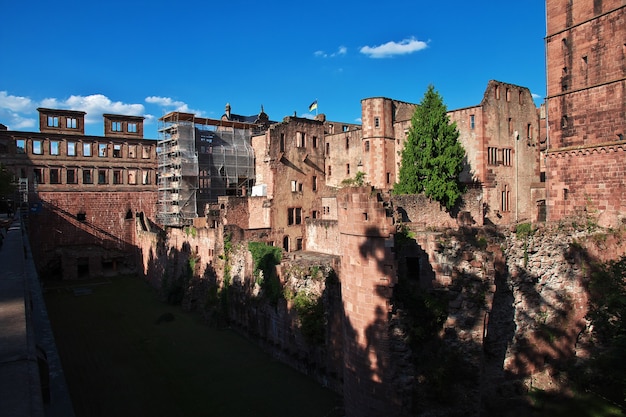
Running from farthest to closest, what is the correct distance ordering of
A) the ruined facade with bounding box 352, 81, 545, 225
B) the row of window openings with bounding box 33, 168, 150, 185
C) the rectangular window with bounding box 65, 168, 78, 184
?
the rectangular window with bounding box 65, 168, 78, 184 < the row of window openings with bounding box 33, 168, 150, 185 < the ruined facade with bounding box 352, 81, 545, 225

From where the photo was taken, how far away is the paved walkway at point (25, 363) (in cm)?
483

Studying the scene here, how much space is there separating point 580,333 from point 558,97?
12.4 m

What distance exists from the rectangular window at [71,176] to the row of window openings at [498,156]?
33377 millimetres

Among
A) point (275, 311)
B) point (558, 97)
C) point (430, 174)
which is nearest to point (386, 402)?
point (275, 311)

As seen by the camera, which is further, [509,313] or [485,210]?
[485,210]

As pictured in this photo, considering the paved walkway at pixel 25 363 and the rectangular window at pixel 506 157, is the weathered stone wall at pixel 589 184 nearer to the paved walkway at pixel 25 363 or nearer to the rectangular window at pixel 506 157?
the rectangular window at pixel 506 157

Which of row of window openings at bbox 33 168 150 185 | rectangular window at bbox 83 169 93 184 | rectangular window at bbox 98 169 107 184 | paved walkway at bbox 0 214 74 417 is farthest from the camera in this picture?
rectangular window at bbox 98 169 107 184

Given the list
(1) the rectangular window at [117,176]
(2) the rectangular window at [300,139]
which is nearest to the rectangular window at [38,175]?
(1) the rectangular window at [117,176]

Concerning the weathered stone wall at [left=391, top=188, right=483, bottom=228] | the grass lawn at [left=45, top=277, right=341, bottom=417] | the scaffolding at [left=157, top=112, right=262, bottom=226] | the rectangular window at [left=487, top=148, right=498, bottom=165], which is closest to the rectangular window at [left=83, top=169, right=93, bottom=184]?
the scaffolding at [left=157, top=112, right=262, bottom=226]

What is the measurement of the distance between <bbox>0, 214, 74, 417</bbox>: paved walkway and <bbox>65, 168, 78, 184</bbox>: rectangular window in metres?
29.9

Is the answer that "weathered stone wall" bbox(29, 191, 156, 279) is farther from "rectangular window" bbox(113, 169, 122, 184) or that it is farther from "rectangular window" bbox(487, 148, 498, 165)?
"rectangular window" bbox(487, 148, 498, 165)

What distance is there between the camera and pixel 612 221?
1991 cm

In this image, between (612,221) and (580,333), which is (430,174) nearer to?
(612,221)

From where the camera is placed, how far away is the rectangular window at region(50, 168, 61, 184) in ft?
127
